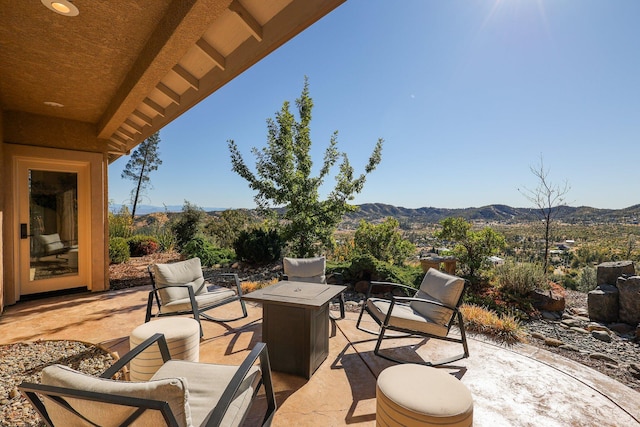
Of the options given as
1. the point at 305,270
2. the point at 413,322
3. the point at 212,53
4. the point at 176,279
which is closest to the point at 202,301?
the point at 176,279

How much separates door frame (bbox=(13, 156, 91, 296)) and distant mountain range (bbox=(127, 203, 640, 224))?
4.59 m

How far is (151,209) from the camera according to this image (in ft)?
52.5

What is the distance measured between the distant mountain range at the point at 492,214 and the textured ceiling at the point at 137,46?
551 cm

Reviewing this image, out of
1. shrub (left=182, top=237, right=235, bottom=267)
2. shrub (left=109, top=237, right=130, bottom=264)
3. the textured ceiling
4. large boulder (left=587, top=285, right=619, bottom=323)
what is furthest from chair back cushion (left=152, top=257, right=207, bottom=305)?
large boulder (left=587, top=285, right=619, bottom=323)

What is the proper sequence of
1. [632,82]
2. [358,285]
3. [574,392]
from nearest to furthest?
[574,392], [358,285], [632,82]

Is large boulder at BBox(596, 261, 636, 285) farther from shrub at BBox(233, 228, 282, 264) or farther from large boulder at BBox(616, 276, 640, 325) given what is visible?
shrub at BBox(233, 228, 282, 264)

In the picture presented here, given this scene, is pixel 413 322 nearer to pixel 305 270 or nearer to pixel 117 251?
pixel 305 270

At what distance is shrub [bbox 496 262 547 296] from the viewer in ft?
17.6

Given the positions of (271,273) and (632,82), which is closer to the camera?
(632,82)

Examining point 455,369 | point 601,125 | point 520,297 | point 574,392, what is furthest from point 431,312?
point 601,125

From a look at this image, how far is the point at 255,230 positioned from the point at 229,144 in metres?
2.50

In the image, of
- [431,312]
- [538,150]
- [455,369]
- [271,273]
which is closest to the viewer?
[455,369]

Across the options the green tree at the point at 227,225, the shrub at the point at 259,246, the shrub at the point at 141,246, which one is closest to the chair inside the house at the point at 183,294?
the shrub at the point at 259,246

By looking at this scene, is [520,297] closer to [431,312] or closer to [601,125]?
[431,312]
